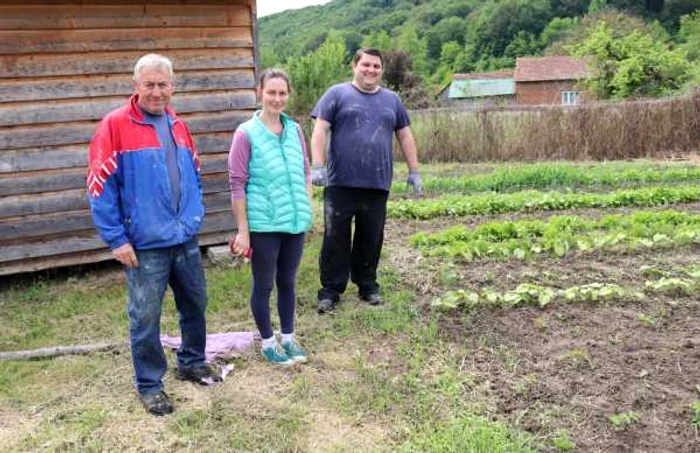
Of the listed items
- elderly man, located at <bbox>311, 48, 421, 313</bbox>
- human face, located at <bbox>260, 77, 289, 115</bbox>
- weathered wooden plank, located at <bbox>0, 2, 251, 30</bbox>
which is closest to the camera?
human face, located at <bbox>260, 77, 289, 115</bbox>

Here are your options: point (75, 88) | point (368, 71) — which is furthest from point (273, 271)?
point (75, 88)

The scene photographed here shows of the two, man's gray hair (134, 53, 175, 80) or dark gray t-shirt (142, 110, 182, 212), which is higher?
man's gray hair (134, 53, 175, 80)

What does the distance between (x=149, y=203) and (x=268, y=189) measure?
0.79 meters

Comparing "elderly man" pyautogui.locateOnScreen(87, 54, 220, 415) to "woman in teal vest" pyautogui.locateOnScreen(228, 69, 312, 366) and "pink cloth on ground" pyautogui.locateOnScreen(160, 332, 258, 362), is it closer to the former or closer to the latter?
"woman in teal vest" pyautogui.locateOnScreen(228, 69, 312, 366)

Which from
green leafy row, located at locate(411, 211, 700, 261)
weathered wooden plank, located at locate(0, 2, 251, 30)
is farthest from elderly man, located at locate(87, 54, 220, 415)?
green leafy row, located at locate(411, 211, 700, 261)

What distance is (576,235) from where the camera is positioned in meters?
7.29

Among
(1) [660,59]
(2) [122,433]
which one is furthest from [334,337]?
(1) [660,59]

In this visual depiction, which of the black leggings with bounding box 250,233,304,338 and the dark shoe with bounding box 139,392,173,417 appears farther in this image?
the black leggings with bounding box 250,233,304,338

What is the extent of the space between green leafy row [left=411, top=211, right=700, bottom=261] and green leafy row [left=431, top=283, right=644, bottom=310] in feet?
4.26

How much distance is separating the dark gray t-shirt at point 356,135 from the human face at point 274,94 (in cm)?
118

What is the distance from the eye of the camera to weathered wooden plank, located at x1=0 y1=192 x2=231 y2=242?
6.16 meters

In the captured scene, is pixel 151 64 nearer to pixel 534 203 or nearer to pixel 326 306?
pixel 326 306

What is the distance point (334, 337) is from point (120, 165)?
2.13m

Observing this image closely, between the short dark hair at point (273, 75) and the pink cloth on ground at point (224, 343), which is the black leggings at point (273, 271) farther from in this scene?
the short dark hair at point (273, 75)
